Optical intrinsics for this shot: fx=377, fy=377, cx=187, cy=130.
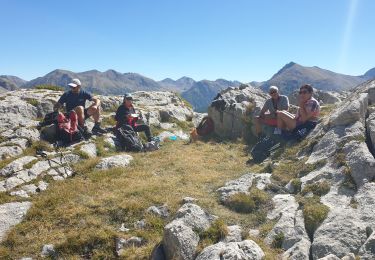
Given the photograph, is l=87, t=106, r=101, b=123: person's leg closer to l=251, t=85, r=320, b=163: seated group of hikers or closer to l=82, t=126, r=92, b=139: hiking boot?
l=82, t=126, r=92, b=139: hiking boot

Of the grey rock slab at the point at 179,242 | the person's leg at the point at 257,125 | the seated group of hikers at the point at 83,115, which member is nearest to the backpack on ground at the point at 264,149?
the person's leg at the point at 257,125

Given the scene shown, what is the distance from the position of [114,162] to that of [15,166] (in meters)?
4.70

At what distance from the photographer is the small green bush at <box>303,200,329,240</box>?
12.1 m

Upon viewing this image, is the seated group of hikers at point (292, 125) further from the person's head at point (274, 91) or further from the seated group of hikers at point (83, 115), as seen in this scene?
the seated group of hikers at point (83, 115)

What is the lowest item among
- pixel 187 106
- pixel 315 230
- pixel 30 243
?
pixel 30 243

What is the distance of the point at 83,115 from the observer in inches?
960

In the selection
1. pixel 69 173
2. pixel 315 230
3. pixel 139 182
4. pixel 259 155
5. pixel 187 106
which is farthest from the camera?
Answer: pixel 187 106

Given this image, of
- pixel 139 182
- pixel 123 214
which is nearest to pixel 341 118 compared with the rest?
pixel 139 182

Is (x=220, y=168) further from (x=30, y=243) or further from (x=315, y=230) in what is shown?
(x=30, y=243)

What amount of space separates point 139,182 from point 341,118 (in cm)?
1050

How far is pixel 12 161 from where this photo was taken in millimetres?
18609

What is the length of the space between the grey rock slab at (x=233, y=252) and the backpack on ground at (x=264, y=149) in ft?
34.6

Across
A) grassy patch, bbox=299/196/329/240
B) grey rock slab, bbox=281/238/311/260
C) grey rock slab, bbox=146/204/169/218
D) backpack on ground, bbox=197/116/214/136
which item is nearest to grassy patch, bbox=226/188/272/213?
grassy patch, bbox=299/196/329/240

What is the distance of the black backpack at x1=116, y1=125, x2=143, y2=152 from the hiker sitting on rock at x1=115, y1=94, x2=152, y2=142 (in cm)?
100
